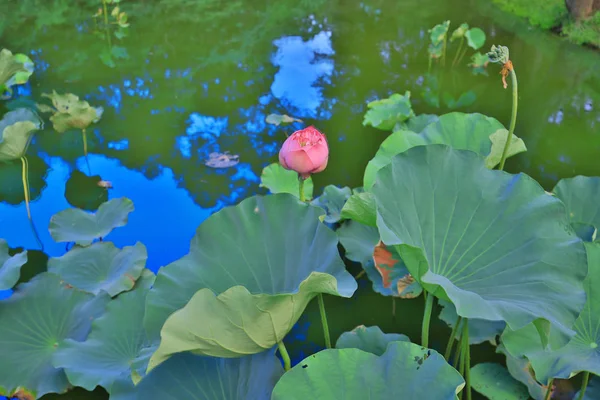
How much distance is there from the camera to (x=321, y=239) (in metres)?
1.02

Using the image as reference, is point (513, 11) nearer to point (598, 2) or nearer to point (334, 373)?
A: point (598, 2)

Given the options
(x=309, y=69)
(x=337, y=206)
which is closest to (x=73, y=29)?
(x=309, y=69)

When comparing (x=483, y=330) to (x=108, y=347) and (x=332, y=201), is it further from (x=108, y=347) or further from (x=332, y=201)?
(x=108, y=347)

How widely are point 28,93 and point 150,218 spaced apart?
66.5 inches

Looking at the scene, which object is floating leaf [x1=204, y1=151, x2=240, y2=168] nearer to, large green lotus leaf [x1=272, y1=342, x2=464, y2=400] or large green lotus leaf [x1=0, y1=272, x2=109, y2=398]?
large green lotus leaf [x1=0, y1=272, x2=109, y2=398]

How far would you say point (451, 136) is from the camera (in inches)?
63.5

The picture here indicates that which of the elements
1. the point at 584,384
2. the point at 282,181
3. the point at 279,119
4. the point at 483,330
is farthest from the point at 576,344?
the point at 279,119

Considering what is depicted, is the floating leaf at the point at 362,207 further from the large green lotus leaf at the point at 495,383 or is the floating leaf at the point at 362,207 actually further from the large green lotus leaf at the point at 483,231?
the large green lotus leaf at the point at 495,383

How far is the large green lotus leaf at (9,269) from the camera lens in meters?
1.38

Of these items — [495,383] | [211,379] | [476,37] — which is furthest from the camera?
[476,37]

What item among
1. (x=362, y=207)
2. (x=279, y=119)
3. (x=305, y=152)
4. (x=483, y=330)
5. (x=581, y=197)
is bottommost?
(x=279, y=119)

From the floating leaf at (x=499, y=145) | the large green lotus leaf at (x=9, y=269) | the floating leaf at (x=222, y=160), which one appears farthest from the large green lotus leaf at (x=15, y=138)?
the floating leaf at (x=499, y=145)

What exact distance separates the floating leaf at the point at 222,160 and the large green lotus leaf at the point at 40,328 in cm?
113

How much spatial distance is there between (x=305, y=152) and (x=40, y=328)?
0.94m
